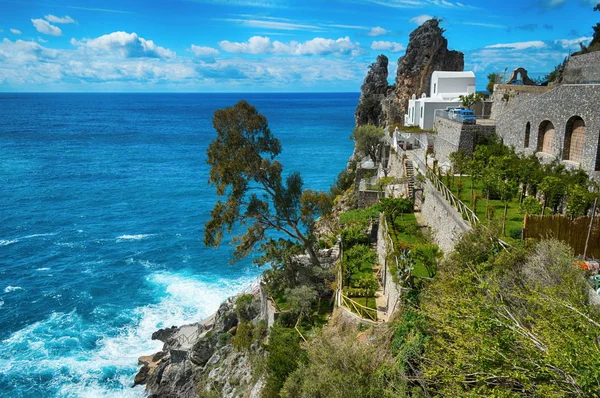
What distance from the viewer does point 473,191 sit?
86.6ft

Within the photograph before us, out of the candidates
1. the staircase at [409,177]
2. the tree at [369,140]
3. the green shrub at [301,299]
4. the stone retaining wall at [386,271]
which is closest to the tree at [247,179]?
the stone retaining wall at [386,271]

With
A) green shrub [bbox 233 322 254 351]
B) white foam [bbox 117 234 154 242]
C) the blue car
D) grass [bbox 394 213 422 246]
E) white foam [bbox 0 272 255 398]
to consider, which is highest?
the blue car

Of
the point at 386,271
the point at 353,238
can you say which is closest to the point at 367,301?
the point at 386,271

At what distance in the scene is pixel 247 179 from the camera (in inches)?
1139

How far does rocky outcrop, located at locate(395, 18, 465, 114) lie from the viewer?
7900 centimetres

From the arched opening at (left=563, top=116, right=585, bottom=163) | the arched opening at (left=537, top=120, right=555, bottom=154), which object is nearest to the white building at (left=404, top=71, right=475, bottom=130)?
the arched opening at (left=537, top=120, right=555, bottom=154)

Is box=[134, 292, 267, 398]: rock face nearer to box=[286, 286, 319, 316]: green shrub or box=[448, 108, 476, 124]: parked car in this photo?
box=[286, 286, 319, 316]: green shrub

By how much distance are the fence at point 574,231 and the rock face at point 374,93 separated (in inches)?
2895

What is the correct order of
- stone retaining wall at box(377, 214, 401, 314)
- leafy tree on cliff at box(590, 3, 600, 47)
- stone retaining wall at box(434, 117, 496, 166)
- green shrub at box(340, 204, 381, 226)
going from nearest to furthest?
stone retaining wall at box(377, 214, 401, 314) → green shrub at box(340, 204, 381, 226) → stone retaining wall at box(434, 117, 496, 166) → leafy tree on cliff at box(590, 3, 600, 47)

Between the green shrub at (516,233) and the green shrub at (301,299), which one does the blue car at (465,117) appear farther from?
the green shrub at (301,299)

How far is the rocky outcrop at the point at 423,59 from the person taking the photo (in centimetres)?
7900

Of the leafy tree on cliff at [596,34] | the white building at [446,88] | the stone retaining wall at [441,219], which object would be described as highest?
the leafy tree on cliff at [596,34]

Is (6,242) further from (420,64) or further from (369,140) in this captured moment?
(420,64)

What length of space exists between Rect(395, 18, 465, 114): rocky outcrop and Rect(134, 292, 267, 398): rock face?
5708cm
